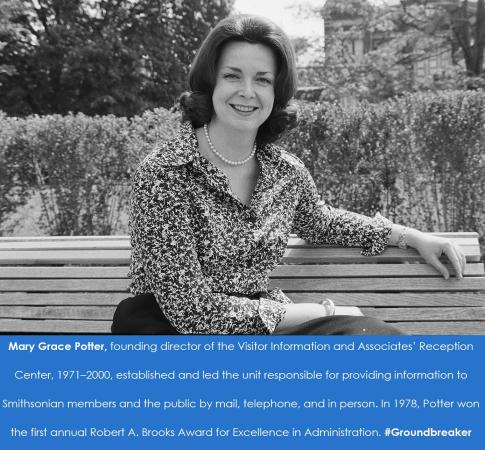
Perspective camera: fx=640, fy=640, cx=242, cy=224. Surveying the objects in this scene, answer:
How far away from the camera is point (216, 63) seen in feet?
7.71

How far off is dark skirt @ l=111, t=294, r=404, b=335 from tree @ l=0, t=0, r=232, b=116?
17044mm

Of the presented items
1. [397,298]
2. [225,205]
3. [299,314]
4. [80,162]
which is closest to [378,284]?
[397,298]

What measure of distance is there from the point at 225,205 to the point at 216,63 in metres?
0.52

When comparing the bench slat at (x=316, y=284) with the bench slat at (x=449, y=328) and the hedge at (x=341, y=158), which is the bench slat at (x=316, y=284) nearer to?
the bench slat at (x=449, y=328)

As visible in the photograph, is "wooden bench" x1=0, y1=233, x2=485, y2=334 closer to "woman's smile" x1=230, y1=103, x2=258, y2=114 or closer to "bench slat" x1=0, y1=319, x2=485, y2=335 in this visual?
"bench slat" x1=0, y1=319, x2=485, y2=335

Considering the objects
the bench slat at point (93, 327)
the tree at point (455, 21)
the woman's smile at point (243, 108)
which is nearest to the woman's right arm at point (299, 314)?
the bench slat at point (93, 327)

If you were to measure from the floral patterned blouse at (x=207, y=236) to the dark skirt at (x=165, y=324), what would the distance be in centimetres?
6

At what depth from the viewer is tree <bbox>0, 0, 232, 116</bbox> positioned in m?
18.8

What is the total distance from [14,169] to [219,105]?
144 inches

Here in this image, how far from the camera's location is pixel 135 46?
66.4 feet

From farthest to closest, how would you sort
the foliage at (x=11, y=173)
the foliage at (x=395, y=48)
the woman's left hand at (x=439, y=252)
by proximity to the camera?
the foliage at (x=395, y=48)
the foliage at (x=11, y=173)
the woman's left hand at (x=439, y=252)

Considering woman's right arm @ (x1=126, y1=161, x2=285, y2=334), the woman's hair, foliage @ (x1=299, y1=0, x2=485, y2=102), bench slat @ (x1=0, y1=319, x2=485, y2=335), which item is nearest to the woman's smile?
the woman's hair

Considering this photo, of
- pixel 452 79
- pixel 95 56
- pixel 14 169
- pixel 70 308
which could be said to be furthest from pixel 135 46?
pixel 70 308

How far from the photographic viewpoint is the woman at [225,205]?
7.02 feet
